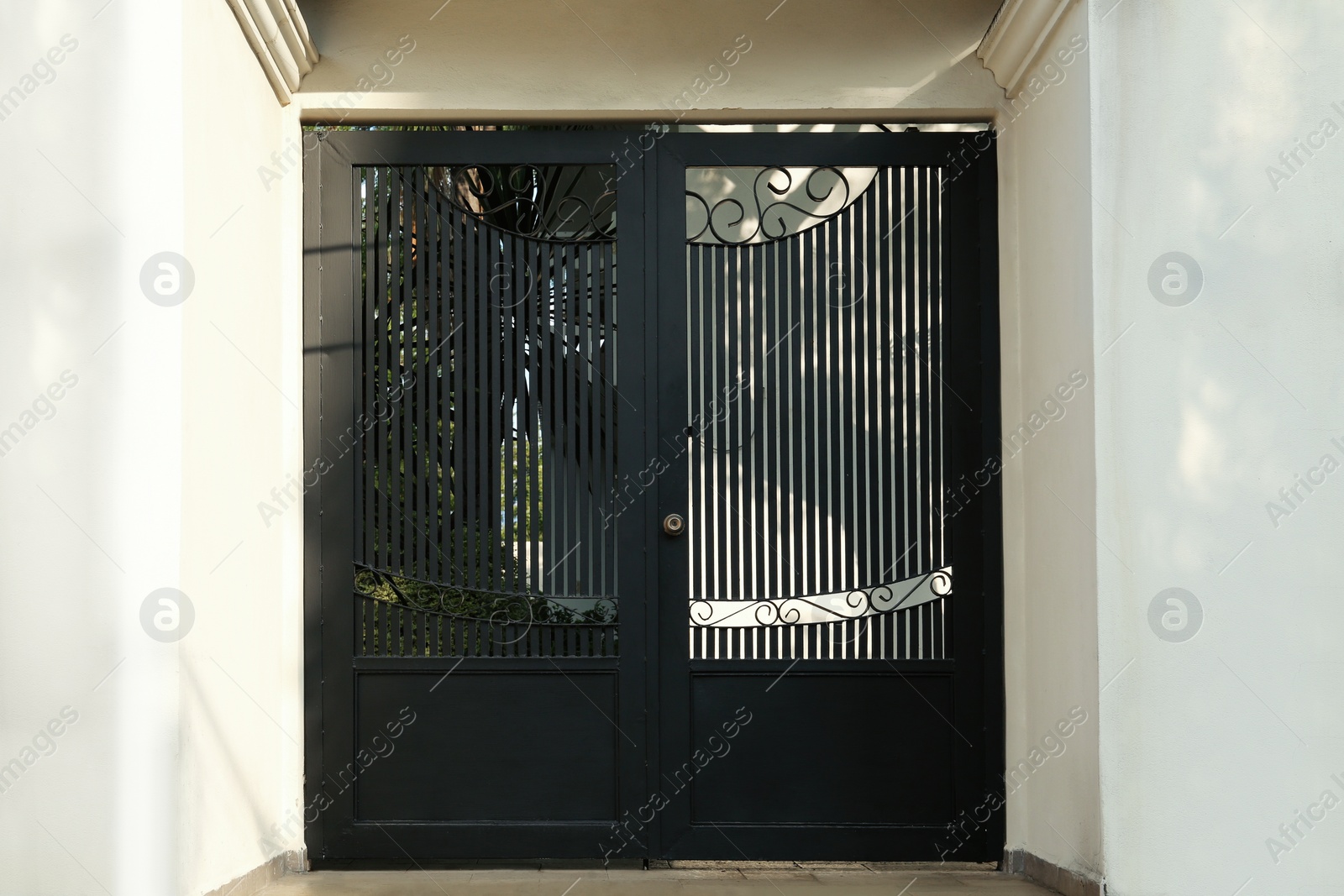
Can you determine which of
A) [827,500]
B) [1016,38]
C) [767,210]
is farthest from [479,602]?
[1016,38]

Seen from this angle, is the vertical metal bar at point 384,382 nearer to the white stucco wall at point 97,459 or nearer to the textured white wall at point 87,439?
the white stucco wall at point 97,459

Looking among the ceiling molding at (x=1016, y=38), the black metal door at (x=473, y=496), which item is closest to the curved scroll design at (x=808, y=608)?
the black metal door at (x=473, y=496)

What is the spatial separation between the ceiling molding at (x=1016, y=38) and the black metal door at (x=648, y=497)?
0.27 m

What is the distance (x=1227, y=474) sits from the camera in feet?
8.57

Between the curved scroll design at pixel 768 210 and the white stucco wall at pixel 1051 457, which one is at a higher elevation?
the curved scroll design at pixel 768 210

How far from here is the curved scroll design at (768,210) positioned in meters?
3.39

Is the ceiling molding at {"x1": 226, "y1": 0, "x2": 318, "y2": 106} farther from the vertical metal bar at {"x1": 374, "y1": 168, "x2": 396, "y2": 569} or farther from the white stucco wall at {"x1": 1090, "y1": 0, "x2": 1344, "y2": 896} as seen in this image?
the white stucco wall at {"x1": 1090, "y1": 0, "x2": 1344, "y2": 896}

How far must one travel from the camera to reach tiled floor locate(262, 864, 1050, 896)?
2982 millimetres

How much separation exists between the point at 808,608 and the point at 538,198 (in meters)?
1.73

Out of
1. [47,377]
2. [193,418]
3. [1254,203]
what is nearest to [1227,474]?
[1254,203]

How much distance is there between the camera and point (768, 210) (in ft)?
11.1

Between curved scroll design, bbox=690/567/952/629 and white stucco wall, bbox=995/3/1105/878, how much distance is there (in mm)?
391

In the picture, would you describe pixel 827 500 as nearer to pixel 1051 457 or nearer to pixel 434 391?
pixel 1051 457

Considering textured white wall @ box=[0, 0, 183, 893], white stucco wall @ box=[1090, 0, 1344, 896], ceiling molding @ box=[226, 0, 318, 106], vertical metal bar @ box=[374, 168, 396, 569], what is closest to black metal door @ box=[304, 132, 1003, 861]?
vertical metal bar @ box=[374, 168, 396, 569]
